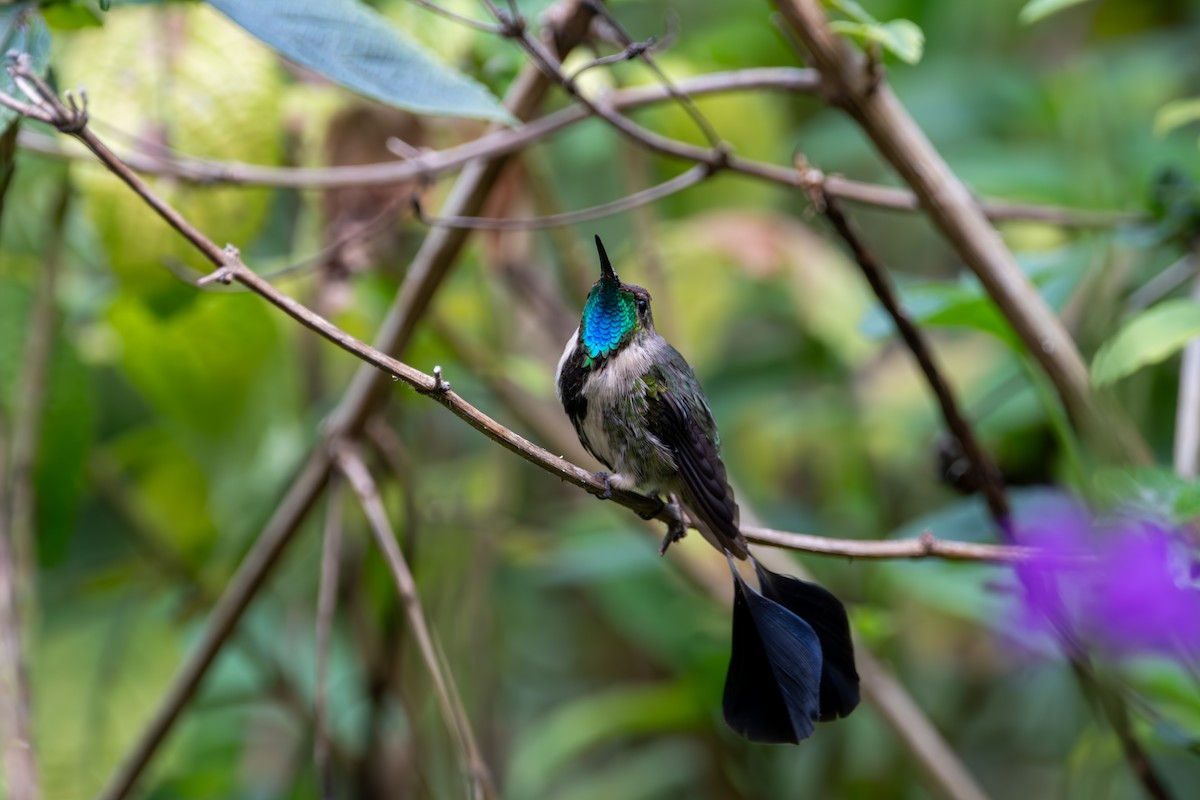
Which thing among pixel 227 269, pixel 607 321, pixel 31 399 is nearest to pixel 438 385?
pixel 227 269

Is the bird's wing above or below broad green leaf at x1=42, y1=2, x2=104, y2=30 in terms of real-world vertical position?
below

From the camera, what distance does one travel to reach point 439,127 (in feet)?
6.23

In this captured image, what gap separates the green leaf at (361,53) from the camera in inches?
36.7

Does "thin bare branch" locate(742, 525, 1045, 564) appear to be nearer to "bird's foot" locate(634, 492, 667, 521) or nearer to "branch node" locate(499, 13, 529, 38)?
"bird's foot" locate(634, 492, 667, 521)

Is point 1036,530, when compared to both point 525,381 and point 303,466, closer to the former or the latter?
point 525,381

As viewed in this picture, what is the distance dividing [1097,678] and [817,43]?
2.50ft

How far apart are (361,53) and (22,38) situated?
30cm

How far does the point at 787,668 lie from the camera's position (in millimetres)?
948

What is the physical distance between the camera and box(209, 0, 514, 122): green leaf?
0.93 metres

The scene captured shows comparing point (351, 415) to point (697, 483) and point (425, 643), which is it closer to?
point (425, 643)

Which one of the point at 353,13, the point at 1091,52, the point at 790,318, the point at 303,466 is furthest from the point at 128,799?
the point at 1091,52

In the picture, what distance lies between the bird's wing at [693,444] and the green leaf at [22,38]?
601 mm

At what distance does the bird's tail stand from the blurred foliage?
35 cm

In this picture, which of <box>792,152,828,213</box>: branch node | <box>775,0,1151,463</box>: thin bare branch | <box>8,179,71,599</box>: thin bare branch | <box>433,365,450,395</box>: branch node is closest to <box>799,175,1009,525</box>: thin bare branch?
<box>792,152,828,213</box>: branch node
